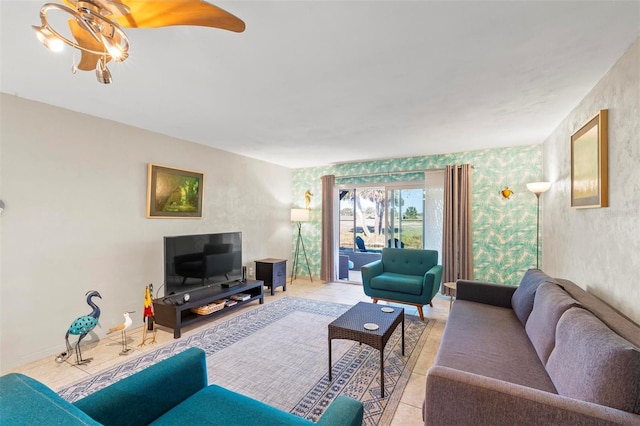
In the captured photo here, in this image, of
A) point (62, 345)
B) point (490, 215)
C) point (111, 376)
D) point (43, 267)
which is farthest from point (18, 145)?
point (490, 215)

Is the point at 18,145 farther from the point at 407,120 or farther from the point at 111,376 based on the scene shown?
the point at 407,120

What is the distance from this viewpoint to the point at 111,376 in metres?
2.42

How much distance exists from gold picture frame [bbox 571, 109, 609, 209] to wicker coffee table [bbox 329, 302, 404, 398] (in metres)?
1.78

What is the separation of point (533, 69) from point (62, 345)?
476 cm

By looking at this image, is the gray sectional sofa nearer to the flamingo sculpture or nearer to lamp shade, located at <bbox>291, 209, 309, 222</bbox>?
the flamingo sculpture

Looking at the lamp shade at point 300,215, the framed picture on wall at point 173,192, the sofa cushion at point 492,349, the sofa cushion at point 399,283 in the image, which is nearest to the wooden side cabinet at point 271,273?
the lamp shade at point 300,215

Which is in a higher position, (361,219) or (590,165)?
(590,165)

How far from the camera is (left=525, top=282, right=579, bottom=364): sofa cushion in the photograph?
1.78 meters

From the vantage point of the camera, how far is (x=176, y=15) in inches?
47.6

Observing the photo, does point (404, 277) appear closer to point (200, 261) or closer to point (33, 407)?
point (200, 261)

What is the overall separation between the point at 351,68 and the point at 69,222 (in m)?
3.05

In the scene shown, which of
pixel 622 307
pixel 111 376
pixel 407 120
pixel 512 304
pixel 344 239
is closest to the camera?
pixel 622 307

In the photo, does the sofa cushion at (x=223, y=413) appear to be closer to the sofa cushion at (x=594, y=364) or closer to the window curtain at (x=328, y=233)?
the sofa cushion at (x=594, y=364)

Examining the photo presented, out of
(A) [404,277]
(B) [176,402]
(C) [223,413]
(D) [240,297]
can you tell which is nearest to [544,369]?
(C) [223,413]
